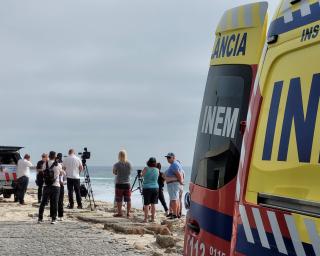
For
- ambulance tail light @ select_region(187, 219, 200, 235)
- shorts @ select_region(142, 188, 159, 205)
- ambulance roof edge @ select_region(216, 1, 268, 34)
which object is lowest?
shorts @ select_region(142, 188, 159, 205)

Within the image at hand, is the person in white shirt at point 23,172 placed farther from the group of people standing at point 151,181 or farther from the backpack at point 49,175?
the backpack at point 49,175

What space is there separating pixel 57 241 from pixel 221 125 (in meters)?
6.82

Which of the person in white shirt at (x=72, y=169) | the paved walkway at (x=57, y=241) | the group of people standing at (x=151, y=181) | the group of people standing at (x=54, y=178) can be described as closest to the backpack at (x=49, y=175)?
the group of people standing at (x=54, y=178)

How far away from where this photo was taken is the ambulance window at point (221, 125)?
13.3 feet

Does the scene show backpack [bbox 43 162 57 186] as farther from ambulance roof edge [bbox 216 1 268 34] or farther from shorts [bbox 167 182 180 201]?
ambulance roof edge [bbox 216 1 268 34]

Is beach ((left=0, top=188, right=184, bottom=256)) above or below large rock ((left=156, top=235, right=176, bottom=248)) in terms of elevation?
below

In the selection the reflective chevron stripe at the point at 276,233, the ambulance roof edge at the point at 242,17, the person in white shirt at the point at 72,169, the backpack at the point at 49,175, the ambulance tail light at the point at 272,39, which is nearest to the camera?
the reflective chevron stripe at the point at 276,233

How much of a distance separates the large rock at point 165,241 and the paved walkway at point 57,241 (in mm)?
596

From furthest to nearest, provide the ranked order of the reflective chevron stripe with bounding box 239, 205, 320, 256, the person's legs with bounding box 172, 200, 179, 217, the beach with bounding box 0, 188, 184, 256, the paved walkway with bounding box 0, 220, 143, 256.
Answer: the person's legs with bounding box 172, 200, 179, 217, the beach with bounding box 0, 188, 184, 256, the paved walkway with bounding box 0, 220, 143, 256, the reflective chevron stripe with bounding box 239, 205, 320, 256

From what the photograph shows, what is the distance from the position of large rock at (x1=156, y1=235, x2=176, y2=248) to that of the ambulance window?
18.8ft

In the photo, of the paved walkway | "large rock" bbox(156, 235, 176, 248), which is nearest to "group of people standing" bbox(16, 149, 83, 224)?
the paved walkway

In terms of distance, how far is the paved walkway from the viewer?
938cm

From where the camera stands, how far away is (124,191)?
14.2 metres

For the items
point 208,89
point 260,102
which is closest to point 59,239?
point 208,89
